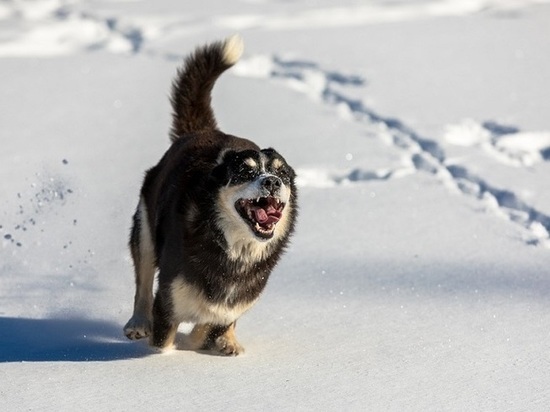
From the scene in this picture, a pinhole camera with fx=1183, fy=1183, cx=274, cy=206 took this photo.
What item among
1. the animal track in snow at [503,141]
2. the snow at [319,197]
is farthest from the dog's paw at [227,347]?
the animal track in snow at [503,141]

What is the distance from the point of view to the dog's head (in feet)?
16.0

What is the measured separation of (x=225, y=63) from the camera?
20.8 ft

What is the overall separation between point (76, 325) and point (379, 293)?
152 centimetres

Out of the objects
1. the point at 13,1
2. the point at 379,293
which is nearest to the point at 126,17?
the point at 13,1

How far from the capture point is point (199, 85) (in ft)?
20.6

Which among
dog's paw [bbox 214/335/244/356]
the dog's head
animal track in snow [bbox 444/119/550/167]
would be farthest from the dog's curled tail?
animal track in snow [bbox 444/119/550/167]

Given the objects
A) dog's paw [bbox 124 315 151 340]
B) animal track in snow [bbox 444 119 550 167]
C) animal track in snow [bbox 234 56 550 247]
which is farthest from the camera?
animal track in snow [bbox 444 119 550 167]

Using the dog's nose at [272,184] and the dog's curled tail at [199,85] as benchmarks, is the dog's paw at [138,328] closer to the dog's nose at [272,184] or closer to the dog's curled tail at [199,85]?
the dog's curled tail at [199,85]

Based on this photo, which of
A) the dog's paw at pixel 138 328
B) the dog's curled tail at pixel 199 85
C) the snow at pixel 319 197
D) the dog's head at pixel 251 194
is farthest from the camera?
the dog's curled tail at pixel 199 85

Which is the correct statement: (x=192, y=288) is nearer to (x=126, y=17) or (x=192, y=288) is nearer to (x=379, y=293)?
(x=379, y=293)

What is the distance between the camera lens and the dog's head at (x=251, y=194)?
16.0 feet

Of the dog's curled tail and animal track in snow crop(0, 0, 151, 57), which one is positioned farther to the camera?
animal track in snow crop(0, 0, 151, 57)

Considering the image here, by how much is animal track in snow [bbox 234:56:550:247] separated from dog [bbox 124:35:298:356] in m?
2.24

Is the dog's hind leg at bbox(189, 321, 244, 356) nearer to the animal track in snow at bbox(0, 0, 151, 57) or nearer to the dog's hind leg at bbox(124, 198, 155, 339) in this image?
the dog's hind leg at bbox(124, 198, 155, 339)
